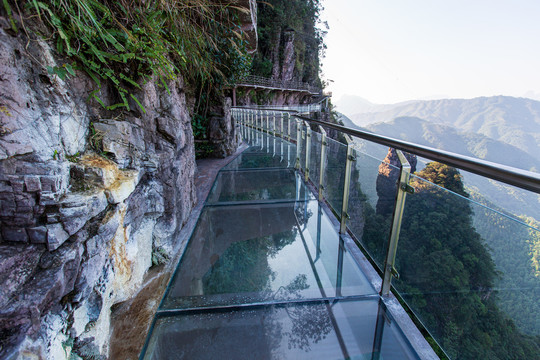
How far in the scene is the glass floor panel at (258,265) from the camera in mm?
1701

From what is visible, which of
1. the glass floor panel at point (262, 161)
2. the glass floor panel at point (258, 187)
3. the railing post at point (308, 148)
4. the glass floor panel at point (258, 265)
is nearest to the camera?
the glass floor panel at point (258, 265)

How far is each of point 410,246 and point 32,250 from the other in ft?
5.42

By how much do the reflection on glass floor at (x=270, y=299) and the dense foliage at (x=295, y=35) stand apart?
751 inches

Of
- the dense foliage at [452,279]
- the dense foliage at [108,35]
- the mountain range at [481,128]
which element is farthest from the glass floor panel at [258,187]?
the mountain range at [481,128]

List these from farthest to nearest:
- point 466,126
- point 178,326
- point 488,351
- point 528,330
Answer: point 466,126
point 178,326
point 488,351
point 528,330

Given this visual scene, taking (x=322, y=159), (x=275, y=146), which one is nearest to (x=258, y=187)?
(x=322, y=159)

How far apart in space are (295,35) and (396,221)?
30824 millimetres

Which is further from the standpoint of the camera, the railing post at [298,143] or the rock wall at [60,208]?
the railing post at [298,143]

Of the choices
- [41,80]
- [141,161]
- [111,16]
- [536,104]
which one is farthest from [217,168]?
[536,104]

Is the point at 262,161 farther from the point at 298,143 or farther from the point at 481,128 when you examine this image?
the point at 481,128

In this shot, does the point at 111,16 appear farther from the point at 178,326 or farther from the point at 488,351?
the point at 488,351

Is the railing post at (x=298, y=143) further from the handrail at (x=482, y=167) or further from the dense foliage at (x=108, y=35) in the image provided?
the handrail at (x=482, y=167)

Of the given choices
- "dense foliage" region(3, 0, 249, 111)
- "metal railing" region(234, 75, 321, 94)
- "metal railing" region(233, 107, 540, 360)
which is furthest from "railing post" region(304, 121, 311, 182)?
"metal railing" region(234, 75, 321, 94)

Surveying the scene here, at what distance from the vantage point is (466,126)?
371 feet
